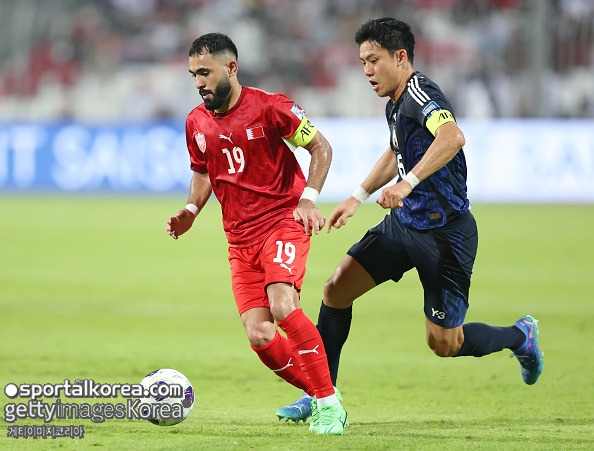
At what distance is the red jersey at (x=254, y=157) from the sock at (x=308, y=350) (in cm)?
63

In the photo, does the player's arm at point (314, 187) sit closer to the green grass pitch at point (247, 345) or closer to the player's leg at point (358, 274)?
the player's leg at point (358, 274)

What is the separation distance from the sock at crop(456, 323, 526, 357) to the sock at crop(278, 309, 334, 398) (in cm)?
105

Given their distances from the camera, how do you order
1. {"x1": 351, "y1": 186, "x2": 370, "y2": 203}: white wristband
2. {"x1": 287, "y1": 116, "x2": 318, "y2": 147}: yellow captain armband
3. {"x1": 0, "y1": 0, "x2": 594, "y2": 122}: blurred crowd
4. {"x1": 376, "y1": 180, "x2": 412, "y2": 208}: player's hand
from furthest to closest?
1. {"x1": 0, "y1": 0, "x2": 594, "y2": 122}: blurred crowd
2. {"x1": 287, "y1": 116, "x2": 318, "y2": 147}: yellow captain armband
3. {"x1": 351, "y1": 186, "x2": 370, "y2": 203}: white wristband
4. {"x1": 376, "y1": 180, "x2": 412, "y2": 208}: player's hand

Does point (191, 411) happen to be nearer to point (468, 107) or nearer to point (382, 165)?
point (382, 165)

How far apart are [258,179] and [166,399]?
52.2 inches

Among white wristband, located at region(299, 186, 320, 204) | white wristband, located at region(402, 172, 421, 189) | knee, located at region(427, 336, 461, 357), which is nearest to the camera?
white wristband, located at region(402, 172, 421, 189)

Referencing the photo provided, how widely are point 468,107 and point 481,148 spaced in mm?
1869

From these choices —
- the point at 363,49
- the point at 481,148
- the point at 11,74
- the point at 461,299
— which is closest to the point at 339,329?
the point at 461,299

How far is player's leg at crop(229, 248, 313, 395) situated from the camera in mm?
5695

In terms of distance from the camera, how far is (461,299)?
593 centimetres

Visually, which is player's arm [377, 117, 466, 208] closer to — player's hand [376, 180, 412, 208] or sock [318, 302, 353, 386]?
player's hand [376, 180, 412, 208]

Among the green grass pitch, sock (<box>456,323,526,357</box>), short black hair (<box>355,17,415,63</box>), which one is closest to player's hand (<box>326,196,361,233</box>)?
short black hair (<box>355,17,415,63</box>)

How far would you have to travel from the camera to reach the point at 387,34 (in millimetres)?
5695

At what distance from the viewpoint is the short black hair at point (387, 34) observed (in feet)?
18.7
